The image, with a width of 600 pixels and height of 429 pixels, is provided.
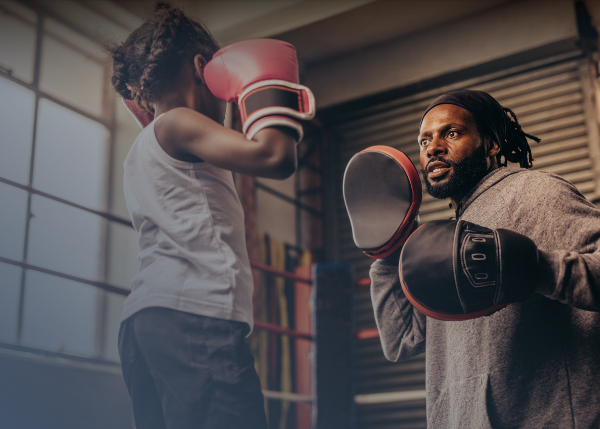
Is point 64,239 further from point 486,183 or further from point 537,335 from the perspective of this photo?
point 537,335

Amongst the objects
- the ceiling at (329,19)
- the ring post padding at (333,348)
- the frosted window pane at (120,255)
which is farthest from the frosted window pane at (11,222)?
the ring post padding at (333,348)

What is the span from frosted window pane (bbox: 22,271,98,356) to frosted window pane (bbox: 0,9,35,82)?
2.56ft

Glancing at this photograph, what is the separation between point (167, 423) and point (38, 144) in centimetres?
106

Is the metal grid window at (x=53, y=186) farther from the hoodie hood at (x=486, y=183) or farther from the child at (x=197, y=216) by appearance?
the hoodie hood at (x=486, y=183)

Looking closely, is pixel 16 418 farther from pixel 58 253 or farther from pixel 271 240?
pixel 271 240

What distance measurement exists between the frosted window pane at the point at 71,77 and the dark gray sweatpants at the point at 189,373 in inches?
32.2

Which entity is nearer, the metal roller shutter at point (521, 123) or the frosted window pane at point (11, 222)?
the frosted window pane at point (11, 222)

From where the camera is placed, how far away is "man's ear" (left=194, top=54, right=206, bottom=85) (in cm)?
126

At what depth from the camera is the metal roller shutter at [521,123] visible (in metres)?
2.94

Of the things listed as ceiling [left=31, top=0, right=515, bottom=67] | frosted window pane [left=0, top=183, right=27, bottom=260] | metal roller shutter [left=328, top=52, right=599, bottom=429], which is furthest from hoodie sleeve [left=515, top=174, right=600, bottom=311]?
metal roller shutter [left=328, top=52, right=599, bottom=429]

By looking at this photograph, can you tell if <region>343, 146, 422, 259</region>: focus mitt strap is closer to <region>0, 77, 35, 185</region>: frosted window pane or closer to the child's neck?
the child's neck

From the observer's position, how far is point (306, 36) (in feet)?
10.3

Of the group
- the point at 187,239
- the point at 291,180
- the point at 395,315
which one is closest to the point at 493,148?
the point at 395,315

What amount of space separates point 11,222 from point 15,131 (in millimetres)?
302
